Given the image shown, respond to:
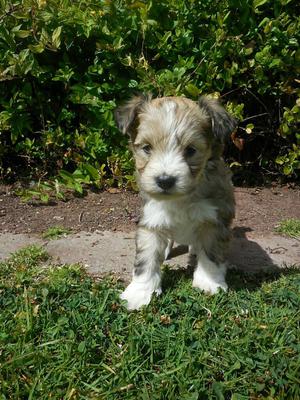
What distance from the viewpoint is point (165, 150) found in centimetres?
392

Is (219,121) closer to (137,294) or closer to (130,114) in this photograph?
(130,114)

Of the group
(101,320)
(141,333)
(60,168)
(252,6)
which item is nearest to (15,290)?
(101,320)

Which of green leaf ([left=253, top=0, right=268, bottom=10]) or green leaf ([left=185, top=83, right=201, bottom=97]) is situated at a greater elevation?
green leaf ([left=253, top=0, right=268, bottom=10])

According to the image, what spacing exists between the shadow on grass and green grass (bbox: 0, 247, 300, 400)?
0.52 ft

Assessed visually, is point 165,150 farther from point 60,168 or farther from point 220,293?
point 60,168

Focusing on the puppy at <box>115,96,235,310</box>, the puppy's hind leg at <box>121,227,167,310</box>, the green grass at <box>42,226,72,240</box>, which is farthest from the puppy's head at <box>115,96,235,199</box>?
the green grass at <box>42,226,72,240</box>

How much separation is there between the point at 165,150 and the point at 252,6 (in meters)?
2.97

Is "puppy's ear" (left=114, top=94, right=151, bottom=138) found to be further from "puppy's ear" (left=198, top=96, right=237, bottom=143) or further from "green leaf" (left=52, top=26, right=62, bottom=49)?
"green leaf" (left=52, top=26, right=62, bottom=49)

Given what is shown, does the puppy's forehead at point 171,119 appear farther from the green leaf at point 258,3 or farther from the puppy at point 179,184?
the green leaf at point 258,3

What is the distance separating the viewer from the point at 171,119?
3914 mm

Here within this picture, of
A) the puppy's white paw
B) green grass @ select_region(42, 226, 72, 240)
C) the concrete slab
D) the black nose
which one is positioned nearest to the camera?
the black nose

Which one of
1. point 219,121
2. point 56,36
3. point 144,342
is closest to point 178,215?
point 219,121

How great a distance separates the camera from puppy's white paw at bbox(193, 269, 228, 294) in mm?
4273

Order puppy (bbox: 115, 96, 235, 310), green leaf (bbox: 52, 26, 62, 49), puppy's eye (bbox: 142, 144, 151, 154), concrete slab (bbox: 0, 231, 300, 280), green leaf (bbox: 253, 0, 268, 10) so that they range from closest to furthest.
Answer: puppy (bbox: 115, 96, 235, 310)
puppy's eye (bbox: 142, 144, 151, 154)
concrete slab (bbox: 0, 231, 300, 280)
green leaf (bbox: 52, 26, 62, 49)
green leaf (bbox: 253, 0, 268, 10)
